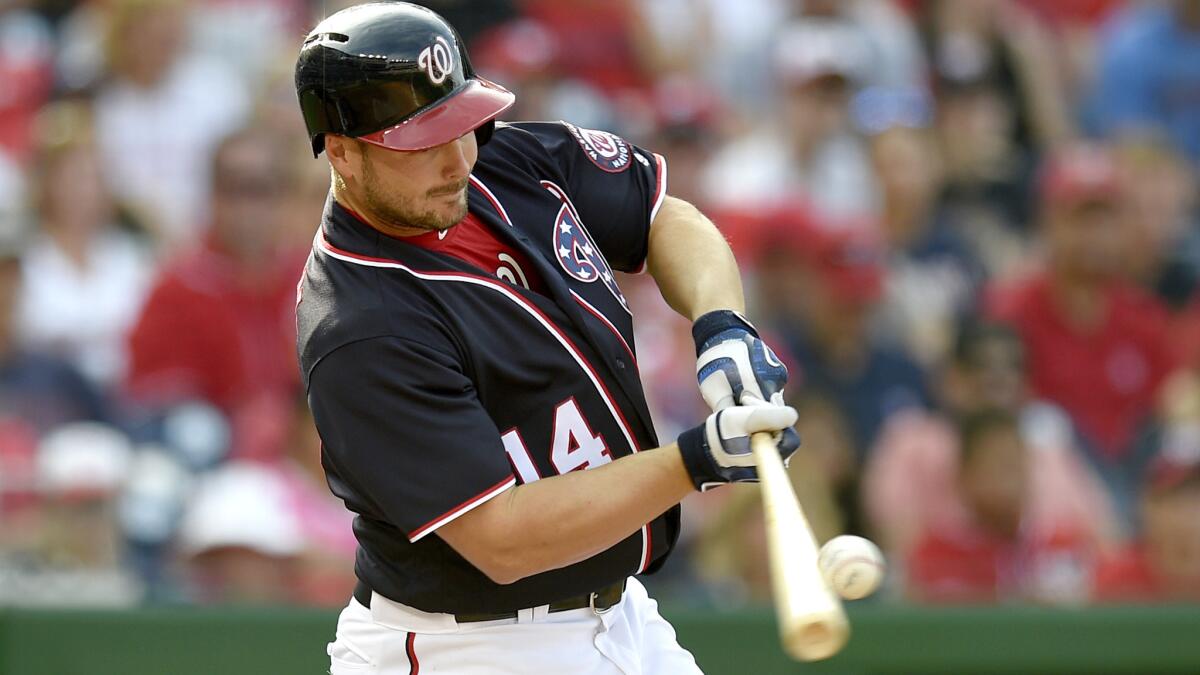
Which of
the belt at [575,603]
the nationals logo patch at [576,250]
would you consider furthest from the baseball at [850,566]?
the nationals logo patch at [576,250]

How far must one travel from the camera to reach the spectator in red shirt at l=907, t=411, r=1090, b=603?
548 centimetres

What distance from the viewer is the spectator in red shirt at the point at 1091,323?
648 centimetres

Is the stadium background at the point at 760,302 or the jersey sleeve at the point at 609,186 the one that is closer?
the jersey sleeve at the point at 609,186

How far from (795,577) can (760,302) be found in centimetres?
397

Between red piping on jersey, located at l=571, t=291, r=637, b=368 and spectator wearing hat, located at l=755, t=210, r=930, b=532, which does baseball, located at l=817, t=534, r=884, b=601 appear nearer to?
red piping on jersey, located at l=571, t=291, r=637, b=368

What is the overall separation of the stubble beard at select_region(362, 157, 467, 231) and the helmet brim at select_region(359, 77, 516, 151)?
0.08m

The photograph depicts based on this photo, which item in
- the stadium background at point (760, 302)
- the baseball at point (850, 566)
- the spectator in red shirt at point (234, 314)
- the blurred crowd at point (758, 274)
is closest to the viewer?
the baseball at point (850, 566)

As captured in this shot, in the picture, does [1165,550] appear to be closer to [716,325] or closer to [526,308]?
[716,325]

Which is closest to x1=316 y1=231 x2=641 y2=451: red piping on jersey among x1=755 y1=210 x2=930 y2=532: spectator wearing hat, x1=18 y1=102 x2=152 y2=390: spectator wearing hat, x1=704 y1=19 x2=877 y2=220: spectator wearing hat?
x1=755 y1=210 x2=930 y2=532: spectator wearing hat

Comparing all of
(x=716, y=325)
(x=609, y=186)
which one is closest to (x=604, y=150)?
(x=609, y=186)

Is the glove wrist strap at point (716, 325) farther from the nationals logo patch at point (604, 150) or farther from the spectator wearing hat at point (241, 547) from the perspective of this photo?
the spectator wearing hat at point (241, 547)

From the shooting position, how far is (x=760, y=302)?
6418mm

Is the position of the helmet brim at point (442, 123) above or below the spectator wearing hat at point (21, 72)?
below

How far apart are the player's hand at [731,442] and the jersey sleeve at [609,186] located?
735 millimetres
